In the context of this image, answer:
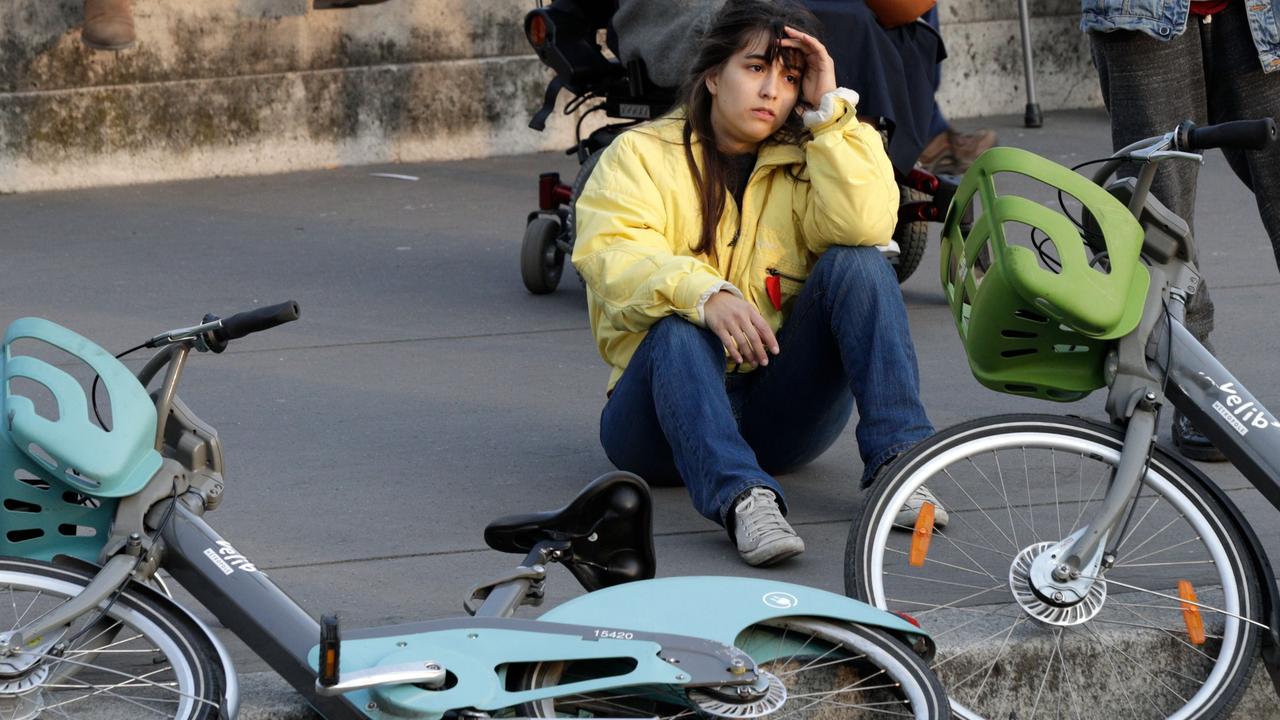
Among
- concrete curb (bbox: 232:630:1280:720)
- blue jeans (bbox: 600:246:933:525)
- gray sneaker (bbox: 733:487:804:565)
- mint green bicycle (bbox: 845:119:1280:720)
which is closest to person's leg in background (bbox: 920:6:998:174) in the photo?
blue jeans (bbox: 600:246:933:525)

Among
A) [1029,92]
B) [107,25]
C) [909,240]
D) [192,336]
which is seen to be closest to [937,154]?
[909,240]

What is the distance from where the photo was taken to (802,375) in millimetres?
3920

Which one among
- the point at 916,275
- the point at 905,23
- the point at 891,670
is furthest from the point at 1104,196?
the point at 916,275

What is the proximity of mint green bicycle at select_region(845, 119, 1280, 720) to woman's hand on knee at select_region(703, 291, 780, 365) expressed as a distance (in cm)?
52

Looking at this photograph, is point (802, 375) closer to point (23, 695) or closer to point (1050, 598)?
point (1050, 598)

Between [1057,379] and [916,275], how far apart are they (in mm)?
3598

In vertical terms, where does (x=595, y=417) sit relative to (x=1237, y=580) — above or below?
below

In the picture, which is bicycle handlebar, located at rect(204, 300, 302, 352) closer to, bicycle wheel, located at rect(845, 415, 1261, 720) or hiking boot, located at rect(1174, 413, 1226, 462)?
bicycle wheel, located at rect(845, 415, 1261, 720)

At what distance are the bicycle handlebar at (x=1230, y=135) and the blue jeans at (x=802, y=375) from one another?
2.74 feet

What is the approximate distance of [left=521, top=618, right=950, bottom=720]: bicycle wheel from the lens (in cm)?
264

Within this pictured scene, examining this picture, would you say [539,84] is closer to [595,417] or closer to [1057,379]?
[595,417]

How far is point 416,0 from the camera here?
8.98 meters

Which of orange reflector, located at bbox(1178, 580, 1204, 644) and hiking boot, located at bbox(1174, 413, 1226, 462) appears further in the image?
hiking boot, located at bbox(1174, 413, 1226, 462)

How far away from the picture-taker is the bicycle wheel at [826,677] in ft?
8.65
